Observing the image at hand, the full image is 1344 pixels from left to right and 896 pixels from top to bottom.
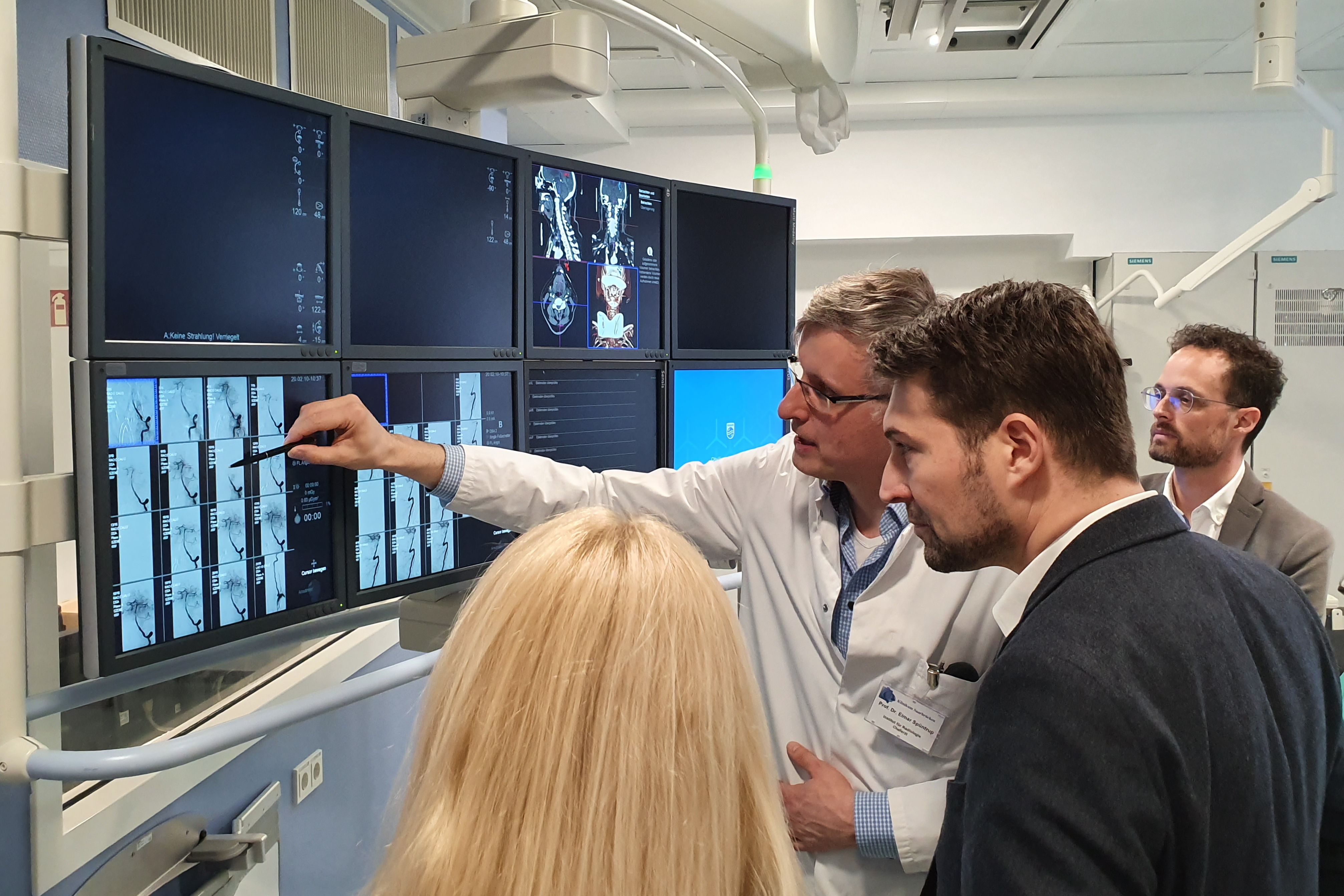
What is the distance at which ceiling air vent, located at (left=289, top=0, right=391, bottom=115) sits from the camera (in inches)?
97.1

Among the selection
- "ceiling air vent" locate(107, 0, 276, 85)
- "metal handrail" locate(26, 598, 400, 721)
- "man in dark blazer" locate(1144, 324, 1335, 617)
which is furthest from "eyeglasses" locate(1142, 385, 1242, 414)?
"ceiling air vent" locate(107, 0, 276, 85)

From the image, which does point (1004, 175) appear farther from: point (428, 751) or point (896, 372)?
point (428, 751)

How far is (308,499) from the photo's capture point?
4.13 ft

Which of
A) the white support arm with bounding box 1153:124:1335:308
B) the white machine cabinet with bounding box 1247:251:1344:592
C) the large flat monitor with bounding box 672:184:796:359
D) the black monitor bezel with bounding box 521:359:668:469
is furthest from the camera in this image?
the white machine cabinet with bounding box 1247:251:1344:592

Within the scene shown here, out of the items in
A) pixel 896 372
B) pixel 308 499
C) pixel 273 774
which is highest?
pixel 896 372

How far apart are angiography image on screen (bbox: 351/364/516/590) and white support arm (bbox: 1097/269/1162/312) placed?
353 centimetres

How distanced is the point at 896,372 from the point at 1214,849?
556 millimetres

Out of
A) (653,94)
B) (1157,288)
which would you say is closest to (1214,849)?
(1157,288)

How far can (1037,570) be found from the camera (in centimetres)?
98

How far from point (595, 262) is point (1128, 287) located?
360 centimetres

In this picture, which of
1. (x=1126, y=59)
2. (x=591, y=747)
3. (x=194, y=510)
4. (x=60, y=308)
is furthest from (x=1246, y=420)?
(x=1126, y=59)

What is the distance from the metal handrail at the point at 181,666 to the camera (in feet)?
3.55

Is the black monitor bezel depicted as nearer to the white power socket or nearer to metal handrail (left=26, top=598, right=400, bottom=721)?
metal handrail (left=26, top=598, right=400, bottom=721)

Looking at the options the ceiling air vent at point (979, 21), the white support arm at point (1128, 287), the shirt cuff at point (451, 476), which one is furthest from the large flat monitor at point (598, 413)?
the white support arm at point (1128, 287)
